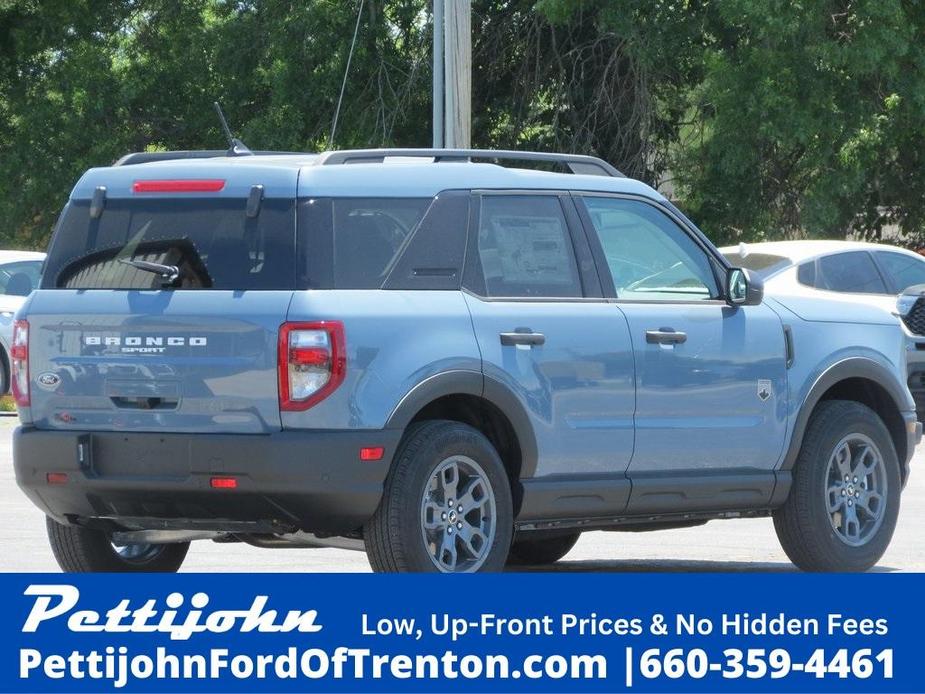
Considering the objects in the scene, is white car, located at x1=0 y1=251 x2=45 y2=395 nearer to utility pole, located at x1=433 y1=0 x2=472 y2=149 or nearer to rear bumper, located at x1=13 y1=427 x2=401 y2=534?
utility pole, located at x1=433 y1=0 x2=472 y2=149

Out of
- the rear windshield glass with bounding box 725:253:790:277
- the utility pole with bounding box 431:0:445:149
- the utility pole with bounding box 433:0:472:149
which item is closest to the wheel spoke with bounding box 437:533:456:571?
the rear windshield glass with bounding box 725:253:790:277

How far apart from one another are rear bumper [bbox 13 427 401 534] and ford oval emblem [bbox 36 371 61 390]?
0.61 ft

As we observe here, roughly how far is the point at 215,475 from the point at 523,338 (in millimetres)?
1385

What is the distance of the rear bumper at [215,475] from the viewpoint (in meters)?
7.17

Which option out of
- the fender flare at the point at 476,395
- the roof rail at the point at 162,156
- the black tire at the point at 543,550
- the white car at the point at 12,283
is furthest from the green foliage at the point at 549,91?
the fender flare at the point at 476,395

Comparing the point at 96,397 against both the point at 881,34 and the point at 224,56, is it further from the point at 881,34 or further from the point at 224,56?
the point at 224,56

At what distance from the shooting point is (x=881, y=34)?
2478 cm

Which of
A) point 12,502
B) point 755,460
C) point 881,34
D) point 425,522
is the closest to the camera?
point 425,522

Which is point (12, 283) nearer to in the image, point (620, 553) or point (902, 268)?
point (902, 268)

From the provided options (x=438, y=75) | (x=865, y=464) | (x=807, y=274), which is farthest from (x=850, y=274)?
(x=438, y=75)

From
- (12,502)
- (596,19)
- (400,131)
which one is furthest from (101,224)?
(400,131)

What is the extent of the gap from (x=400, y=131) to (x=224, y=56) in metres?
3.53

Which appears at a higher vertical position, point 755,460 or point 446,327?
point 446,327

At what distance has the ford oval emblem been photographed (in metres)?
7.64
